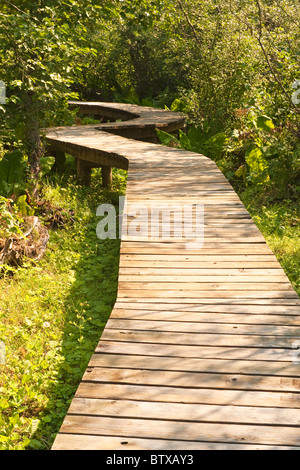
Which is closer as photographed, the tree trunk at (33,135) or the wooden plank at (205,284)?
the wooden plank at (205,284)

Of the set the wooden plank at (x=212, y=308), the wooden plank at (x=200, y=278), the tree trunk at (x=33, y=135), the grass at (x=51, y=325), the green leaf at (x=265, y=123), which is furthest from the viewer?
the green leaf at (x=265, y=123)

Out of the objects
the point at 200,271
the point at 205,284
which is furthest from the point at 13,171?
the point at 205,284

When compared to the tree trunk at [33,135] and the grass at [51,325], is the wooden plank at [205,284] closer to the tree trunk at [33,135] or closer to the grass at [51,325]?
the grass at [51,325]

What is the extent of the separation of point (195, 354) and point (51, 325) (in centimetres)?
195

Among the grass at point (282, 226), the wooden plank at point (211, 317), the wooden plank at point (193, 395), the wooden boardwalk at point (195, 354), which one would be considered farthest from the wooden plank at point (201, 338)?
the grass at point (282, 226)

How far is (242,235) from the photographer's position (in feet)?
16.6

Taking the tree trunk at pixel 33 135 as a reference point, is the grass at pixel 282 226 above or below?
below

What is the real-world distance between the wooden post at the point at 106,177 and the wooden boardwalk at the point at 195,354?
3.91 meters

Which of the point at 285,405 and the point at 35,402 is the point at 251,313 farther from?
the point at 35,402

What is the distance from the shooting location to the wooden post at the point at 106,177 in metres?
8.90

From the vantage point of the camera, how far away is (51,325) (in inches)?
183

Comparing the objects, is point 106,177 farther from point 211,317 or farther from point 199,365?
point 199,365

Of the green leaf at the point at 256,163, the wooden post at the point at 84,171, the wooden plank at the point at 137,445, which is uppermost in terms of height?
the green leaf at the point at 256,163
